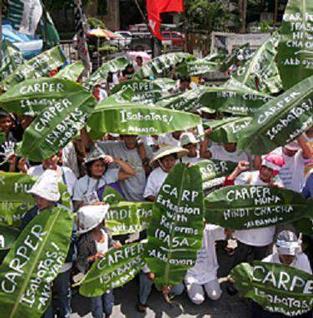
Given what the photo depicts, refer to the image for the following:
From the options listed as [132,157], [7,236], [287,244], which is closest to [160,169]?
[132,157]

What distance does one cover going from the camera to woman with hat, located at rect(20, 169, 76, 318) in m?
4.20

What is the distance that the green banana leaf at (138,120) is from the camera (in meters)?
4.93

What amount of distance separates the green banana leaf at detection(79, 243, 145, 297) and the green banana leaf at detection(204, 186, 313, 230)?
69cm

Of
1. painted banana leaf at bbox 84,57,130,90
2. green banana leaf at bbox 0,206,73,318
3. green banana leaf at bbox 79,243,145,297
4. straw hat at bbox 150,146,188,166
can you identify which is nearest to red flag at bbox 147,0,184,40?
painted banana leaf at bbox 84,57,130,90

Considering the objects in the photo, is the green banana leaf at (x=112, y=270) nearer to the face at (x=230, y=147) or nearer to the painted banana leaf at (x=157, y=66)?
the face at (x=230, y=147)

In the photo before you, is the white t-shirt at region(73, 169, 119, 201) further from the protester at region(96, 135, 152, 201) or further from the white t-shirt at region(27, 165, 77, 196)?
the protester at region(96, 135, 152, 201)

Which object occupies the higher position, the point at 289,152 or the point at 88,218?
the point at 289,152

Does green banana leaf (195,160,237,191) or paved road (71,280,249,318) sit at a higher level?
green banana leaf (195,160,237,191)

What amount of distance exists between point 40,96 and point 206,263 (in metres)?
2.26

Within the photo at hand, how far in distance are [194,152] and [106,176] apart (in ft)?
3.22

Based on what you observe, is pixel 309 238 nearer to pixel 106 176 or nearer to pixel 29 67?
pixel 106 176

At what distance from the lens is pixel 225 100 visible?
529cm

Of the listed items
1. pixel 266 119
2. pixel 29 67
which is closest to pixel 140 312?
pixel 266 119

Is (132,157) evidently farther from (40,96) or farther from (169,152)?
(40,96)
